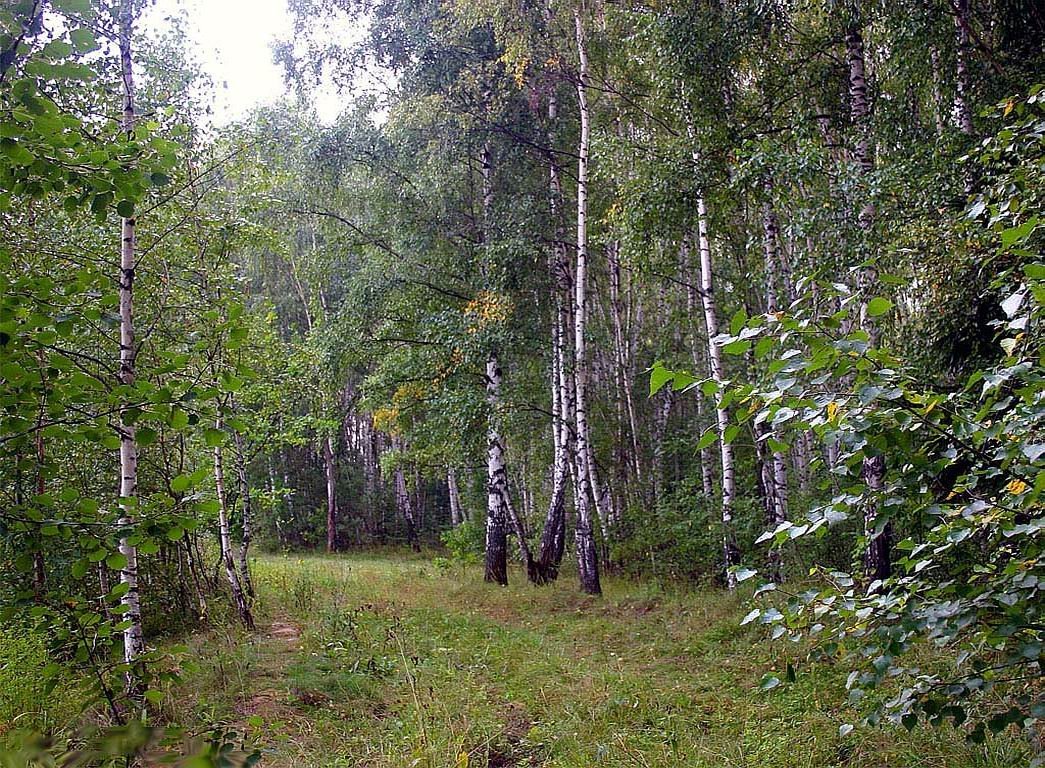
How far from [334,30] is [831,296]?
13753mm

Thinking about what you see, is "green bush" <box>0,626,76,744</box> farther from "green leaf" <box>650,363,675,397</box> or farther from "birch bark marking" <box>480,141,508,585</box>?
"birch bark marking" <box>480,141,508,585</box>

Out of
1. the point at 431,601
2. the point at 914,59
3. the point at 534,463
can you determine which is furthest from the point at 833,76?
the point at 534,463

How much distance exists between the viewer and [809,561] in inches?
386

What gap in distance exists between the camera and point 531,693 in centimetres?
631

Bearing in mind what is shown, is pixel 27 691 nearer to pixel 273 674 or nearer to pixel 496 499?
pixel 273 674

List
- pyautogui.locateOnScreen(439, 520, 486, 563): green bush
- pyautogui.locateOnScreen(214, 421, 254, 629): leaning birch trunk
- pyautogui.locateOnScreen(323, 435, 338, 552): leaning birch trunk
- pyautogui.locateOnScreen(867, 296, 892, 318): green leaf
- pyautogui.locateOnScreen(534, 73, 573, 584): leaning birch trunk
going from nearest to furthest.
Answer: pyautogui.locateOnScreen(867, 296, 892, 318): green leaf
pyautogui.locateOnScreen(214, 421, 254, 629): leaning birch trunk
pyautogui.locateOnScreen(534, 73, 573, 584): leaning birch trunk
pyautogui.locateOnScreen(439, 520, 486, 563): green bush
pyautogui.locateOnScreen(323, 435, 338, 552): leaning birch trunk

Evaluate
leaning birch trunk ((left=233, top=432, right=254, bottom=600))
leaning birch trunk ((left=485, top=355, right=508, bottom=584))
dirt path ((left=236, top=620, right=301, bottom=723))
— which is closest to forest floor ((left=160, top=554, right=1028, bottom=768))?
dirt path ((left=236, top=620, right=301, bottom=723))

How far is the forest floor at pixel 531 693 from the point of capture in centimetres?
470

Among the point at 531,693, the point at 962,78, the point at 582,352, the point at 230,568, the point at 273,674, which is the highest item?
the point at 962,78

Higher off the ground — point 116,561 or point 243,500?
point 243,500

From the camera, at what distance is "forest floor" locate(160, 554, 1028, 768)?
15.4 ft

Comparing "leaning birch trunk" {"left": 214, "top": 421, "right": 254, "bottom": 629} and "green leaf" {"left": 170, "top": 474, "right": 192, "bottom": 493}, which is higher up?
"green leaf" {"left": 170, "top": 474, "right": 192, "bottom": 493}

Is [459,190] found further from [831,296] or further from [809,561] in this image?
[831,296]

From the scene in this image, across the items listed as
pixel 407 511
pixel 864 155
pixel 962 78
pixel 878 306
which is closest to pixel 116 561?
pixel 878 306
